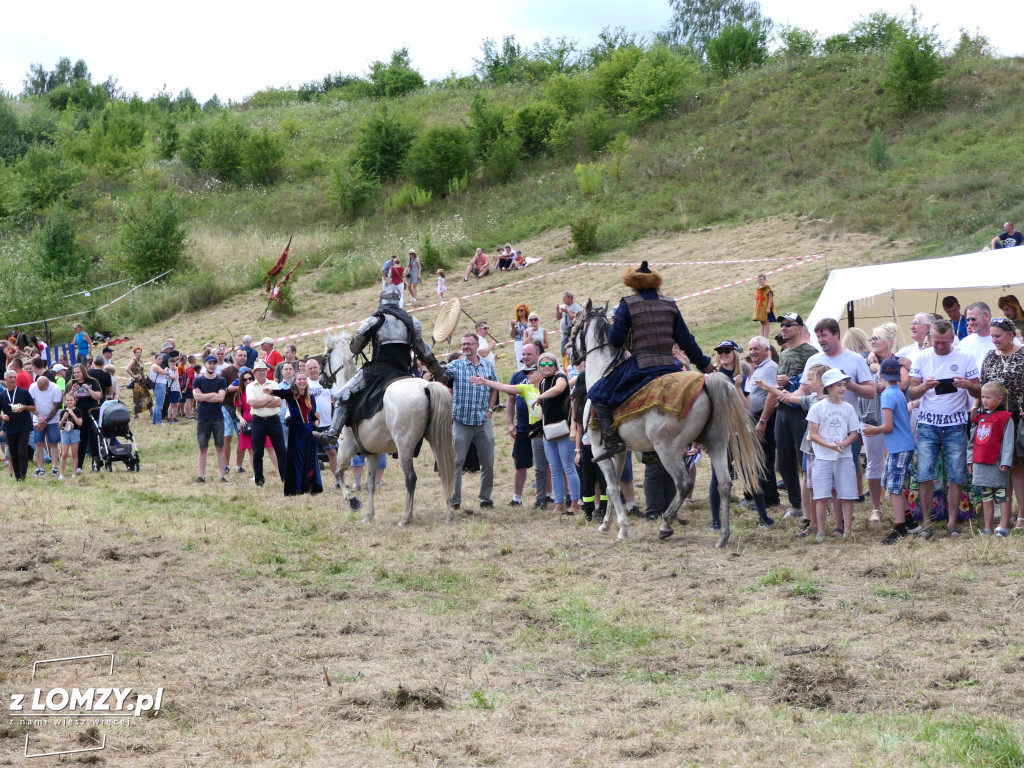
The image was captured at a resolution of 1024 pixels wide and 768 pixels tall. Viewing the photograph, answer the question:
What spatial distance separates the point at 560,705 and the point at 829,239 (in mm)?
25162

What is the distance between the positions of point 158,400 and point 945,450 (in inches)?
703

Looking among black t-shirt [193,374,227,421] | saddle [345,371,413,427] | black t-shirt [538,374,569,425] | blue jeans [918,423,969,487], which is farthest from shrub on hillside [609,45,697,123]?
blue jeans [918,423,969,487]

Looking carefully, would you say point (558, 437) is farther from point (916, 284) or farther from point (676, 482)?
point (916, 284)

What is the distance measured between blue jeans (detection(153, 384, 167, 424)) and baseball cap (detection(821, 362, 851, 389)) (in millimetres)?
16952

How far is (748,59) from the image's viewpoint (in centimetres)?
5097

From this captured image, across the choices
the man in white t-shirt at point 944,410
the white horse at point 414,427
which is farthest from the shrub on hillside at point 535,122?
the man in white t-shirt at point 944,410

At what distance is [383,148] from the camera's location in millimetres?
47250

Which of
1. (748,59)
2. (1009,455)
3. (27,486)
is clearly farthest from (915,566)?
(748,59)

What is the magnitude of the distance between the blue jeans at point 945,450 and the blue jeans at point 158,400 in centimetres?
1757

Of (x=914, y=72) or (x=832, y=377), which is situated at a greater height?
(x=914, y=72)

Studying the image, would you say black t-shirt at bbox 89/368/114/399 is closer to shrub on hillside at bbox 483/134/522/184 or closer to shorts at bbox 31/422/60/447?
shorts at bbox 31/422/60/447

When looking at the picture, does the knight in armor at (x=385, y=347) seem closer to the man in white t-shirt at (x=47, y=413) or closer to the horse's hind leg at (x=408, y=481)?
the horse's hind leg at (x=408, y=481)

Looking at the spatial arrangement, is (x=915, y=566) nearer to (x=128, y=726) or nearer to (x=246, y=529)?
(x=128, y=726)

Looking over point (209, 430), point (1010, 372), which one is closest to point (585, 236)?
point (209, 430)
